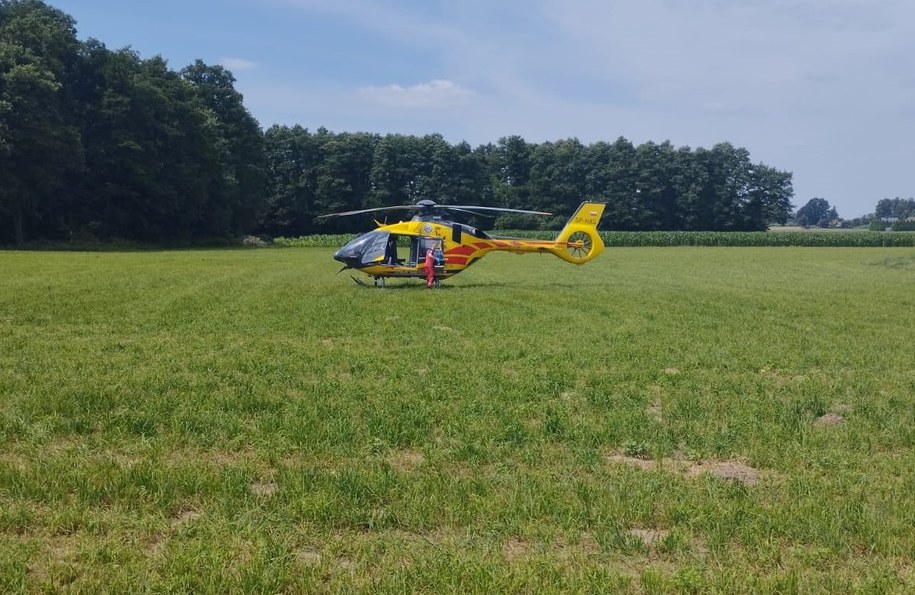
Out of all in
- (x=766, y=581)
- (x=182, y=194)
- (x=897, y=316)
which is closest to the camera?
(x=766, y=581)

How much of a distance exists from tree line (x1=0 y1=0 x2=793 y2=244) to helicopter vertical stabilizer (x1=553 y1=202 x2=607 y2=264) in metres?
34.2

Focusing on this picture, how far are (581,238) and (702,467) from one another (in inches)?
746

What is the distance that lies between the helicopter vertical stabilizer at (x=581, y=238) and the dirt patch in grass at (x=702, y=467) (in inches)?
721

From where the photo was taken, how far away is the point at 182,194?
190ft

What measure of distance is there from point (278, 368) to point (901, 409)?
7556mm

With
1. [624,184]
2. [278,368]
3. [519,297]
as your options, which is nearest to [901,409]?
[278,368]

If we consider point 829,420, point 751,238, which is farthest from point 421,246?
point 751,238

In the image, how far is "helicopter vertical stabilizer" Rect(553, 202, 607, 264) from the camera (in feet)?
80.8

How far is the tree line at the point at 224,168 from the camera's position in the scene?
1825 inches

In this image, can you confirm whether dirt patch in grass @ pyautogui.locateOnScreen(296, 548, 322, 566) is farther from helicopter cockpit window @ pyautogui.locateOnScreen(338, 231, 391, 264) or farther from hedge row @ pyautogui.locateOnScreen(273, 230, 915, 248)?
hedge row @ pyautogui.locateOnScreen(273, 230, 915, 248)

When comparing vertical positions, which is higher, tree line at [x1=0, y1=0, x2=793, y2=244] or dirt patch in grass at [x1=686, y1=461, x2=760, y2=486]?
tree line at [x1=0, y1=0, x2=793, y2=244]

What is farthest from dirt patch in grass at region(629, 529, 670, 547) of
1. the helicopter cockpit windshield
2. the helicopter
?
the helicopter cockpit windshield

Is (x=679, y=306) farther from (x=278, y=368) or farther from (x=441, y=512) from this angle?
(x=441, y=512)

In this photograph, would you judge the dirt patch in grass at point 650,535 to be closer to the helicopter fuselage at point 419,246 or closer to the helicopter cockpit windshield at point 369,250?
the helicopter fuselage at point 419,246
